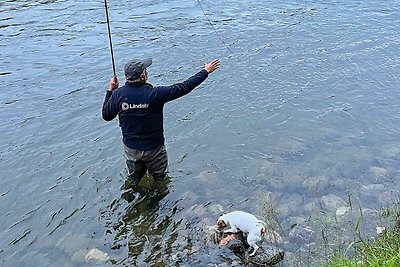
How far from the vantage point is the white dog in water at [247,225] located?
7098 millimetres

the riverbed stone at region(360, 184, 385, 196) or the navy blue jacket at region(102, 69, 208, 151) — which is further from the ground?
the navy blue jacket at region(102, 69, 208, 151)

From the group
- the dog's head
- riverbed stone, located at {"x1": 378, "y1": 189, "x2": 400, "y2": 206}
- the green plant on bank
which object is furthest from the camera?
riverbed stone, located at {"x1": 378, "y1": 189, "x2": 400, "y2": 206}

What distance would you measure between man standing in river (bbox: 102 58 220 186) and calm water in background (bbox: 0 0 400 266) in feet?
3.12

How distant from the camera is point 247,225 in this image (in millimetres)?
7270

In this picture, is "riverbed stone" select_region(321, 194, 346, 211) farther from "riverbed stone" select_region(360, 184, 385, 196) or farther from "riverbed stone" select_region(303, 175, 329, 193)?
"riverbed stone" select_region(360, 184, 385, 196)

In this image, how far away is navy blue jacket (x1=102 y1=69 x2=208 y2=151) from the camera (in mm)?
7957

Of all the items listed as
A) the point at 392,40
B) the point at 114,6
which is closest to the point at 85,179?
the point at 392,40

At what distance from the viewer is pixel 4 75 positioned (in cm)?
1457

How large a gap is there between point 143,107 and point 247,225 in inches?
90.8

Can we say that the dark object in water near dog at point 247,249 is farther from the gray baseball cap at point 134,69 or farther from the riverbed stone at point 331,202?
the gray baseball cap at point 134,69

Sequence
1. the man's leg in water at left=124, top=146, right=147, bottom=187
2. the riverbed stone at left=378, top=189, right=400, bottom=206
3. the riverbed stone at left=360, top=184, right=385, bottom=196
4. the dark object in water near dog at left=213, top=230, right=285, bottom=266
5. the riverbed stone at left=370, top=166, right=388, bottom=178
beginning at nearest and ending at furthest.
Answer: the dark object in water near dog at left=213, top=230, right=285, bottom=266 → the riverbed stone at left=378, top=189, right=400, bottom=206 → the man's leg in water at left=124, top=146, right=147, bottom=187 → the riverbed stone at left=360, top=184, right=385, bottom=196 → the riverbed stone at left=370, top=166, right=388, bottom=178

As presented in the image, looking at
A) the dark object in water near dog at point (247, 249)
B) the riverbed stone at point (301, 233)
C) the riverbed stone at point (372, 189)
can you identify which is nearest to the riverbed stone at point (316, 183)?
the riverbed stone at point (372, 189)

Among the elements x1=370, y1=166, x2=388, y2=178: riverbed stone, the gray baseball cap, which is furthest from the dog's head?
x1=370, y1=166, x2=388, y2=178: riverbed stone

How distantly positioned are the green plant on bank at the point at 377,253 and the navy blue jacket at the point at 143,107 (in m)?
3.19
